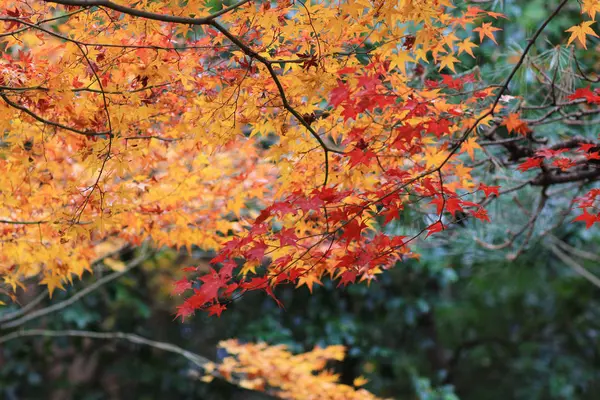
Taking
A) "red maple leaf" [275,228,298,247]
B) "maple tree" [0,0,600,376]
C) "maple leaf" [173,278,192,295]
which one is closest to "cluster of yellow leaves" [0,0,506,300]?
"maple tree" [0,0,600,376]

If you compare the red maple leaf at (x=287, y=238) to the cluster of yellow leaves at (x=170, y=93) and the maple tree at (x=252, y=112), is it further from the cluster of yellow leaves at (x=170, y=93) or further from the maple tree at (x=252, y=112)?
the cluster of yellow leaves at (x=170, y=93)

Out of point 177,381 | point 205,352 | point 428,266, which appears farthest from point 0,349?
point 428,266

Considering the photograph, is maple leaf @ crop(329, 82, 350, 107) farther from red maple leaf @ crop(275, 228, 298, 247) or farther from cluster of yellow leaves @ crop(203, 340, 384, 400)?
cluster of yellow leaves @ crop(203, 340, 384, 400)

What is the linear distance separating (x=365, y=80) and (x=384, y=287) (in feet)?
17.0

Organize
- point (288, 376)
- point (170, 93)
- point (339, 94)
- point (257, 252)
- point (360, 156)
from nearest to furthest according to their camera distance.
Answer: point (339, 94), point (257, 252), point (360, 156), point (170, 93), point (288, 376)

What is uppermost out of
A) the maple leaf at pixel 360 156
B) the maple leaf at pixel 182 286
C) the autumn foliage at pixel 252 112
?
the autumn foliage at pixel 252 112

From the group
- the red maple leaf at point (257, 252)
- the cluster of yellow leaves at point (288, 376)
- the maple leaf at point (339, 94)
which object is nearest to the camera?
the maple leaf at point (339, 94)

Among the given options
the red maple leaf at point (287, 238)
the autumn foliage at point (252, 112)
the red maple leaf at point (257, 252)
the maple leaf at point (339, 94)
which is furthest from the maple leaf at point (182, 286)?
the maple leaf at point (339, 94)

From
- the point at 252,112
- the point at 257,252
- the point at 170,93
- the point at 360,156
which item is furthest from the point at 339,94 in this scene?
the point at 170,93

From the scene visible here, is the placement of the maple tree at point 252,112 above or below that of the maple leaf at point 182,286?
above

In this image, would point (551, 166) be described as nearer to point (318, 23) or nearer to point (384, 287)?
point (318, 23)

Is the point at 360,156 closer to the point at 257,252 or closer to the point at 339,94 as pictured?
the point at 339,94

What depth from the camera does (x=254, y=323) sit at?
6977 millimetres

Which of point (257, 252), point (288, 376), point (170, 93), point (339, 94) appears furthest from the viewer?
point (288, 376)
